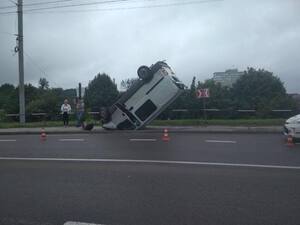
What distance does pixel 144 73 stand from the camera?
20.9 metres

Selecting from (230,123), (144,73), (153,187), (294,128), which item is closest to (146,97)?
(144,73)

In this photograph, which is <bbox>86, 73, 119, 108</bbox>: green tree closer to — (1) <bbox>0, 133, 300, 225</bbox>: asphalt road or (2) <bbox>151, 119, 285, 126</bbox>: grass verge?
(2) <bbox>151, 119, 285, 126</bbox>: grass verge

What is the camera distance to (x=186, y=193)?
762 cm

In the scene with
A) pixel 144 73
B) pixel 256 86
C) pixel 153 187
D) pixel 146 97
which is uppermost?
pixel 256 86

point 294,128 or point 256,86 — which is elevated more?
point 256,86

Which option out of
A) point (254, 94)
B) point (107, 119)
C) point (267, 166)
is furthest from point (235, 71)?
point (267, 166)

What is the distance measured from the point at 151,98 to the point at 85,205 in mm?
14353

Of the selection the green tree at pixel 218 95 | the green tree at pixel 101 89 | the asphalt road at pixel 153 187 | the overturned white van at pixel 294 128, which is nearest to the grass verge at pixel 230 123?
the overturned white van at pixel 294 128

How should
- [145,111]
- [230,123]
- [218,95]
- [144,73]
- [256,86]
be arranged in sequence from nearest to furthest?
[144,73], [145,111], [230,123], [218,95], [256,86]

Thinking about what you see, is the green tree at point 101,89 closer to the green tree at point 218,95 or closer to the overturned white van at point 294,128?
the green tree at point 218,95

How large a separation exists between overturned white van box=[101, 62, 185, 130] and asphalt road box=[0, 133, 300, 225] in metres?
7.31

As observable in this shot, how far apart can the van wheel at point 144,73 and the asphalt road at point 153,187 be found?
7.35 m

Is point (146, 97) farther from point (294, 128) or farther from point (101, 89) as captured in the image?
point (101, 89)

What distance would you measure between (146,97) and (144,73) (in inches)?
40.5
